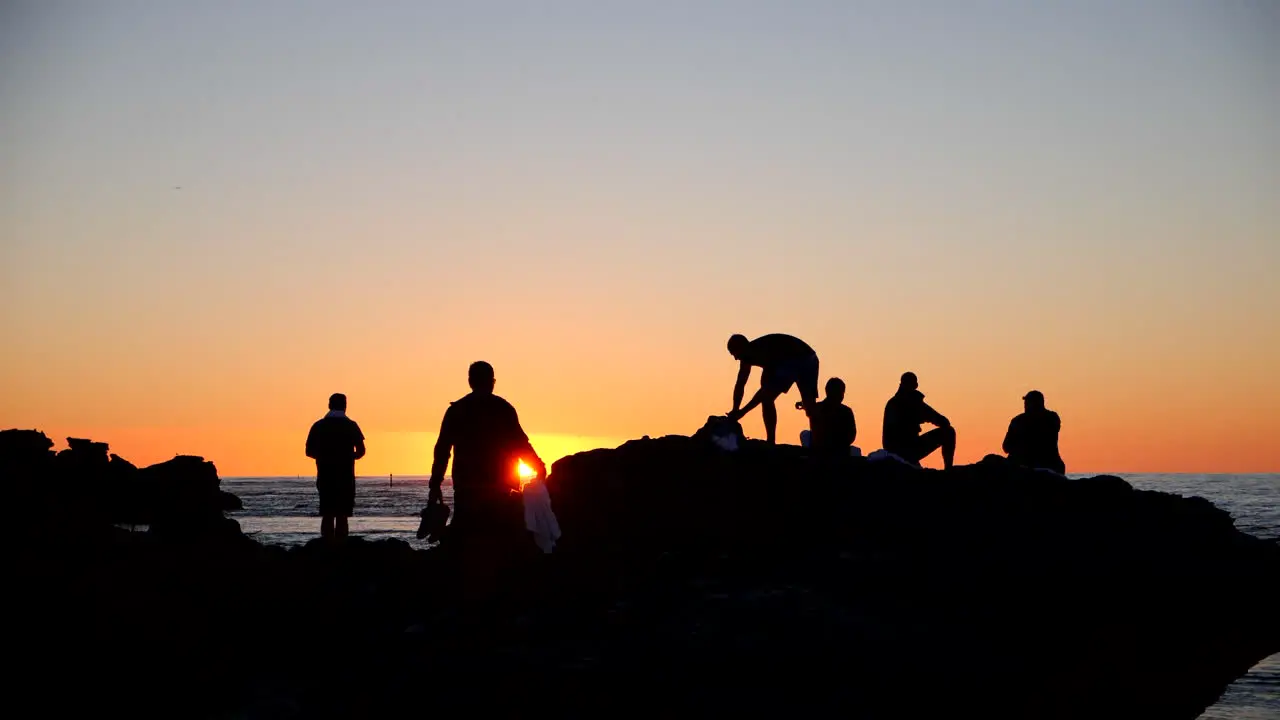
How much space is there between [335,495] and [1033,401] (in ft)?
29.9

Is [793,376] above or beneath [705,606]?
above

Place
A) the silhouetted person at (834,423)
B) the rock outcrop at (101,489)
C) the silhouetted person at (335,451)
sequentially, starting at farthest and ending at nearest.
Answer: the silhouetted person at (834,423) < the silhouetted person at (335,451) < the rock outcrop at (101,489)

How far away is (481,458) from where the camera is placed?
33.9 ft

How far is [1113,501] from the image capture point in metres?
13.9

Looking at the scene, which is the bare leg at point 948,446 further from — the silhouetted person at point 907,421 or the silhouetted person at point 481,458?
the silhouetted person at point 481,458

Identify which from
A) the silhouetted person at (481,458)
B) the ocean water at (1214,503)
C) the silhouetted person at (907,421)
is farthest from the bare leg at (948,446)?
the silhouetted person at (481,458)

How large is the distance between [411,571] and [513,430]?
10.2 feet

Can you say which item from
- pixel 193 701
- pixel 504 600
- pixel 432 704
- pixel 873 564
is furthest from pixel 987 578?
pixel 193 701

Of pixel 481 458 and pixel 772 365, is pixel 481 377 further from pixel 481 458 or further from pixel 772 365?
pixel 772 365

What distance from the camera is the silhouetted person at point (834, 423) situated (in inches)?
602

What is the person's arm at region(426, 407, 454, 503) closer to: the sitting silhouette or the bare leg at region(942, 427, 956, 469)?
the sitting silhouette

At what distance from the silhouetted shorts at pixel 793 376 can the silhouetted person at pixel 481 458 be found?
188 inches

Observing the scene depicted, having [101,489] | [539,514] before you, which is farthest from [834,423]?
[101,489]

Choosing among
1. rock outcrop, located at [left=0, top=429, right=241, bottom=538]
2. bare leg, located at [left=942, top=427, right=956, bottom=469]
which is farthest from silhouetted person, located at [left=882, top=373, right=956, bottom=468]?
rock outcrop, located at [left=0, top=429, right=241, bottom=538]
